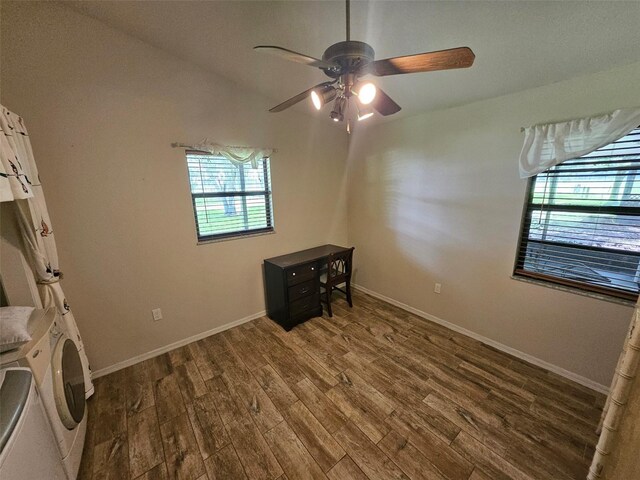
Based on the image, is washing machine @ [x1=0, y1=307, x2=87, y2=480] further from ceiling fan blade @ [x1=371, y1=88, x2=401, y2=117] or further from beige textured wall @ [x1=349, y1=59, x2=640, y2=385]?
beige textured wall @ [x1=349, y1=59, x2=640, y2=385]

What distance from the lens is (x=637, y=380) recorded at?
967 mm

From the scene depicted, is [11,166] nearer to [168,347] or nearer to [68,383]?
[68,383]

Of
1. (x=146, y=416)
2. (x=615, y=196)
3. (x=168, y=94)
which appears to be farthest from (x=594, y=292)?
(x=168, y=94)

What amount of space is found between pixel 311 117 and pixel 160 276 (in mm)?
2470

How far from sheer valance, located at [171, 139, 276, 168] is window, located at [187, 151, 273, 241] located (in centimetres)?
7

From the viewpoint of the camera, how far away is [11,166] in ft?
4.22

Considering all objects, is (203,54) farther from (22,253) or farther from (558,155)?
(558,155)

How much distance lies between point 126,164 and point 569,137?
3.44 metres

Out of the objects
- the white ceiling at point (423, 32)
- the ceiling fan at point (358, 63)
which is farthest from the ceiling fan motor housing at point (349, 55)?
the white ceiling at point (423, 32)

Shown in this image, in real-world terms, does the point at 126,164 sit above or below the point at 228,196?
above

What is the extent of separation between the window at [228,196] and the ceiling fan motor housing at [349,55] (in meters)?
1.66

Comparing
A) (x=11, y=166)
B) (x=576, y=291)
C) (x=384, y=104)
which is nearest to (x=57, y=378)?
(x=11, y=166)

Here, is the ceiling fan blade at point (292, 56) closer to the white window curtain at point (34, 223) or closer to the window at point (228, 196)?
the white window curtain at point (34, 223)

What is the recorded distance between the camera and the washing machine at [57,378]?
1.12 m
